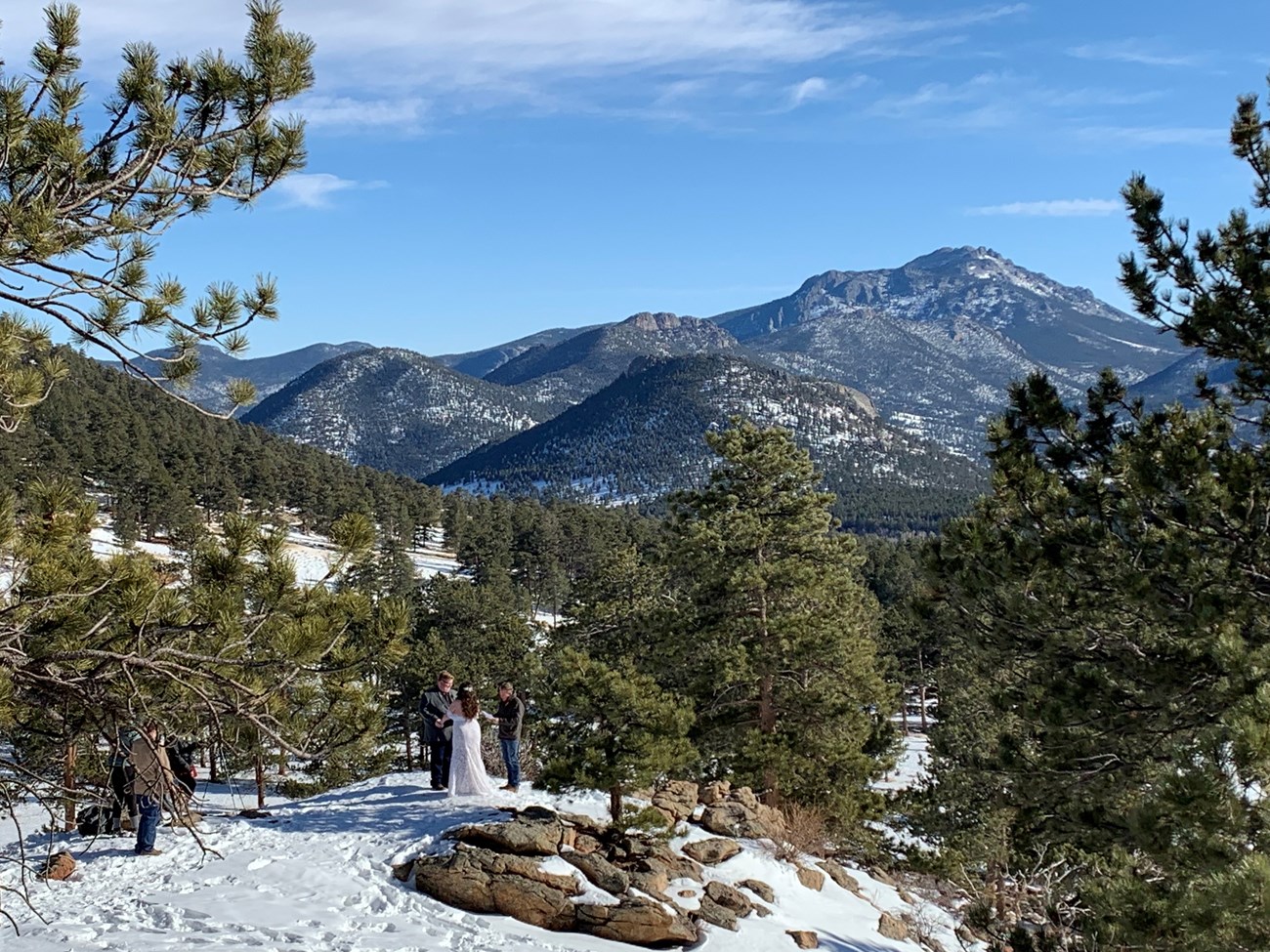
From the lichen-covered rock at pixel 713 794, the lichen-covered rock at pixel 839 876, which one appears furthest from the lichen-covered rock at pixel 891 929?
the lichen-covered rock at pixel 713 794

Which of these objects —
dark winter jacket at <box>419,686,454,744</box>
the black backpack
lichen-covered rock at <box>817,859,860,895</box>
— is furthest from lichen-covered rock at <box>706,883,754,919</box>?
the black backpack

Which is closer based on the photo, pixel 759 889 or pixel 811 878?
pixel 759 889

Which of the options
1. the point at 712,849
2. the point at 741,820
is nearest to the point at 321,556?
the point at 741,820

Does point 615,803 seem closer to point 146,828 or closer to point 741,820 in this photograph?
point 741,820

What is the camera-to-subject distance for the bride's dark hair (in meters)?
13.1

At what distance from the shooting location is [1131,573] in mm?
7586

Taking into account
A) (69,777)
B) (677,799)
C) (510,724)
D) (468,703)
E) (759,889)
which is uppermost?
(69,777)

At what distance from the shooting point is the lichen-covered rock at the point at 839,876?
12.6 m

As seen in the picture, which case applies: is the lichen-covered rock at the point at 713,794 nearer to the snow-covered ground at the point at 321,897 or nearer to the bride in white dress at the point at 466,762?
the snow-covered ground at the point at 321,897

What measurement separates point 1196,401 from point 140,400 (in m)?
95.3

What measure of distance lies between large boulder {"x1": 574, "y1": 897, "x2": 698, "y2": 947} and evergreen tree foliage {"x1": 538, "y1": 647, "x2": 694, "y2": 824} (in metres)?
2.02

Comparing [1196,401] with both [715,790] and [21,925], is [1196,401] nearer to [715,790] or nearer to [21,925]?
[715,790]

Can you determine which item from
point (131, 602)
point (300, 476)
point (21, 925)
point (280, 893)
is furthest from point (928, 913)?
point (300, 476)

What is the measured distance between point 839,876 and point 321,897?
270 inches
